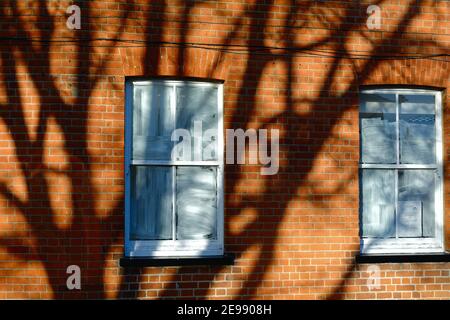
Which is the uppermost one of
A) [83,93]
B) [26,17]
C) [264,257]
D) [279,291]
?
[26,17]

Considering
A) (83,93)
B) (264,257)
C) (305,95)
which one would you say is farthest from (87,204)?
(305,95)

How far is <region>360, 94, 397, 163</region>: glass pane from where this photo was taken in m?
5.71

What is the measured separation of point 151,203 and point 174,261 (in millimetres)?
709

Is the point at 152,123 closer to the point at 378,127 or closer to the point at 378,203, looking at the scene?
the point at 378,127

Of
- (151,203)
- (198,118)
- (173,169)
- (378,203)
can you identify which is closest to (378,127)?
(378,203)

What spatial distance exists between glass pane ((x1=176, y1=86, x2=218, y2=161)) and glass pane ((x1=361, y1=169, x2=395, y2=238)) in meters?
1.92

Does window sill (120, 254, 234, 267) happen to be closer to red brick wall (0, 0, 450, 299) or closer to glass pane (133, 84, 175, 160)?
red brick wall (0, 0, 450, 299)

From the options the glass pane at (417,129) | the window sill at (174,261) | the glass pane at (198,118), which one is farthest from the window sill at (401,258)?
the glass pane at (198,118)

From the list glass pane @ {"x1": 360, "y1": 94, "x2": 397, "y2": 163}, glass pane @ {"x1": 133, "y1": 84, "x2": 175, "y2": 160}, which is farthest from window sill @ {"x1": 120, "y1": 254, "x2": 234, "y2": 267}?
glass pane @ {"x1": 360, "y1": 94, "x2": 397, "y2": 163}

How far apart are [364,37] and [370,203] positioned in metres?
2.00

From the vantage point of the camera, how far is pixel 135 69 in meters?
5.20

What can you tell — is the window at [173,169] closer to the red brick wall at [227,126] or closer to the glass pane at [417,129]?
the red brick wall at [227,126]

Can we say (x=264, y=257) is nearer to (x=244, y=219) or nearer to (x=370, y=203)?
(x=244, y=219)

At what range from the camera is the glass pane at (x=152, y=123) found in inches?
210
